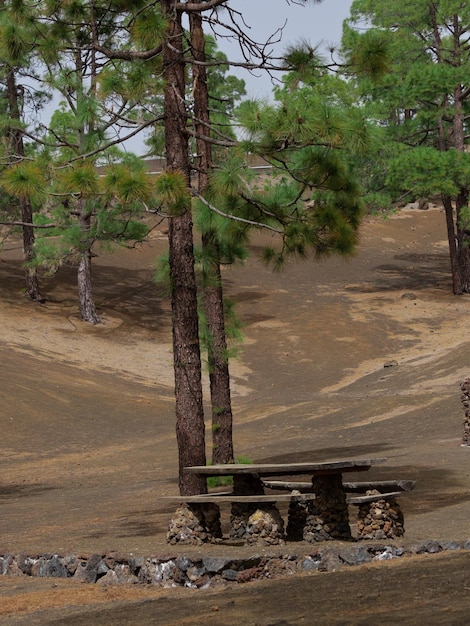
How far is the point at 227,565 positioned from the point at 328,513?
1.59 metres

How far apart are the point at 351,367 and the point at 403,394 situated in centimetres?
679

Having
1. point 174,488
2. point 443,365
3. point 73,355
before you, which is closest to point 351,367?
point 443,365

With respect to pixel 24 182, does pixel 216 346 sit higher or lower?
lower

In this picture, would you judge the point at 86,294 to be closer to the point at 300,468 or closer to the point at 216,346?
the point at 216,346

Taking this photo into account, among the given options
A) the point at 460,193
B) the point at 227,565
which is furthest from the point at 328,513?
the point at 460,193

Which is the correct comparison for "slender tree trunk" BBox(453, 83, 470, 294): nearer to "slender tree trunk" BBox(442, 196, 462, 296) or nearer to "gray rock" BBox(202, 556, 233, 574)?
"slender tree trunk" BBox(442, 196, 462, 296)

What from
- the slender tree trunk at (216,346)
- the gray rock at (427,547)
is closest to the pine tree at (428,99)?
the slender tree trunk at (216,346)

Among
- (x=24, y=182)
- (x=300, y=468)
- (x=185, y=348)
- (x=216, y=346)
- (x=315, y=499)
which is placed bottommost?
(x=315, y=499)

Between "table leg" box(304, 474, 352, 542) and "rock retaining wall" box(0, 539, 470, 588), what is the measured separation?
537 millimetres

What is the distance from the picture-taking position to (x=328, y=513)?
375 inches

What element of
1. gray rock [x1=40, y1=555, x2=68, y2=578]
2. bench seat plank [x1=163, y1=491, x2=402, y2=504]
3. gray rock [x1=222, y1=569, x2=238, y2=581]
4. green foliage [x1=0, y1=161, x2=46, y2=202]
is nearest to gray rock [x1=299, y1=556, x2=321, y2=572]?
gray rock [x1=222, y1=569, x2=238, y2=581]

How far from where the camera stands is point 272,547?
366 inches

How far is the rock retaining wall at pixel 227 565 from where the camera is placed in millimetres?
8234

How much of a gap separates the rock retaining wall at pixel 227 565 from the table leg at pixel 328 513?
54cm
